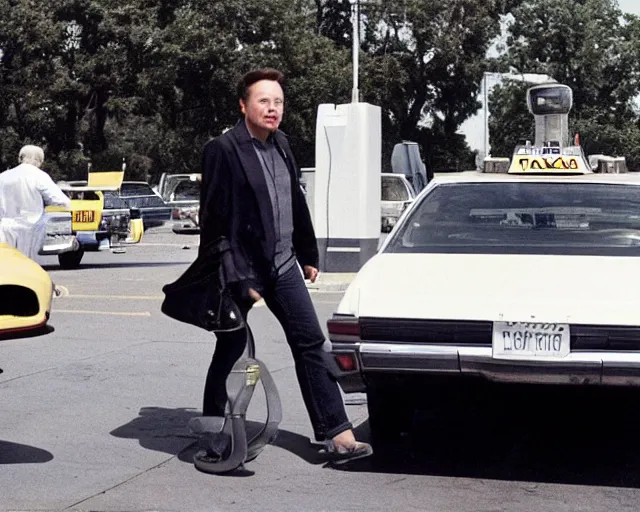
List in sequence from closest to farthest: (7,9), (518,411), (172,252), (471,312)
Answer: (471,312) < (518,411) < (172,252) < (7,9)

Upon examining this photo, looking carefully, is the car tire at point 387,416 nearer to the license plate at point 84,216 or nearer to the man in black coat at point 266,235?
the man in black coat at point 266,235

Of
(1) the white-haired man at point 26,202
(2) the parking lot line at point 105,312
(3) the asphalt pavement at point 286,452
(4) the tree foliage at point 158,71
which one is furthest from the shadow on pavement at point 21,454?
(4) the tree foliage at point 158,71

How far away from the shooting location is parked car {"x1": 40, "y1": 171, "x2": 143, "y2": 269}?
1958 centimetres

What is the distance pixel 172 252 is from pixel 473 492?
2126 centimetres

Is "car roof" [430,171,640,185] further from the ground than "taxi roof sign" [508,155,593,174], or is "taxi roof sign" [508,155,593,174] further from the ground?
"taxi roof sign" [508,155,593,174]

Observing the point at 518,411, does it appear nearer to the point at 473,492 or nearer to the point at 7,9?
the point at 473,492

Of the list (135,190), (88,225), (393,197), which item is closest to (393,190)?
(393,197)

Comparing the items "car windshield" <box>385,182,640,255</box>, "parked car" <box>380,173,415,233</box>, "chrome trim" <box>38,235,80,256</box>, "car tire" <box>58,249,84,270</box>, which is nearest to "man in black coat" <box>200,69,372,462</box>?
"car windshield" <box>385,182,640,255</box>

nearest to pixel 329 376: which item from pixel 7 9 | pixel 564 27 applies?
pixel 7 9

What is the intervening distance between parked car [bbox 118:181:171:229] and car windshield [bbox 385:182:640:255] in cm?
1950

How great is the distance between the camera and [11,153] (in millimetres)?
43500

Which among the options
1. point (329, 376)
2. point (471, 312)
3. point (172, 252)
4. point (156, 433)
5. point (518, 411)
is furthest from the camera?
point (172, 252)

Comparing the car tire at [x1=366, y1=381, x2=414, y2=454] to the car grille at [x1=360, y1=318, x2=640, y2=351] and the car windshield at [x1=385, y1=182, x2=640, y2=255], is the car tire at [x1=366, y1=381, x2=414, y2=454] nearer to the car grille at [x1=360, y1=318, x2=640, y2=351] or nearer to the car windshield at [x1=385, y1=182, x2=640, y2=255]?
the car grille at [x1=360, y1=318, x2=640, y2=351]

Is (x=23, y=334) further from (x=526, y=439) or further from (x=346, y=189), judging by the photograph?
(x=346, y=189)
